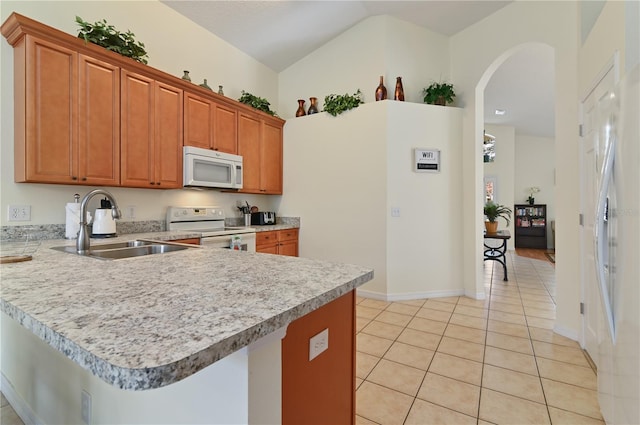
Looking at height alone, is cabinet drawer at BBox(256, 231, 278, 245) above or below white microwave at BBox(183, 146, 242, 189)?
below

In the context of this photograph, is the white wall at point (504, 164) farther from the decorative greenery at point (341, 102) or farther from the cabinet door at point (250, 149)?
the cabinet door at point (250, 149)

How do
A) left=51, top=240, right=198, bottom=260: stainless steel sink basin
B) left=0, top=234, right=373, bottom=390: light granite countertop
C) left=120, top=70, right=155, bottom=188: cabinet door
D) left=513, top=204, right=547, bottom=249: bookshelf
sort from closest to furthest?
left=0, top=234, right=373, bottom=390: light granite countertop → left=51, top=240, right=198, bottom=260: stainless steel sink basin → left=120, top=70, right=155, bottom=188: cabinet door → left=513, top=204, right=547, bottom=249: bookshelf

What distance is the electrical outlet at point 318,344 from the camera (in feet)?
3.15

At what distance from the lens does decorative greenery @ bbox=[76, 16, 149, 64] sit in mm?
2352

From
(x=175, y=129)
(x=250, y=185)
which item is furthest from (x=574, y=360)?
(x=175, y=129)

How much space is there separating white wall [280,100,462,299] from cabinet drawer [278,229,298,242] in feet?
1.76

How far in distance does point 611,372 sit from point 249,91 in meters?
4.46

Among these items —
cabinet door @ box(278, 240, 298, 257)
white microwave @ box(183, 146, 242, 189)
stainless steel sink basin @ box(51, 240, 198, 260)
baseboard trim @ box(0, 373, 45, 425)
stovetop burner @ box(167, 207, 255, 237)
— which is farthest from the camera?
cabinet door @ box(278, 240, 298, 257)

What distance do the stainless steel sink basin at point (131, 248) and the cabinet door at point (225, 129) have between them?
167 centimetres

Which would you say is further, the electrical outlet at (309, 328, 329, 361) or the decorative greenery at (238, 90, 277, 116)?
the decorative greenery at (238, 90, 277, 116)

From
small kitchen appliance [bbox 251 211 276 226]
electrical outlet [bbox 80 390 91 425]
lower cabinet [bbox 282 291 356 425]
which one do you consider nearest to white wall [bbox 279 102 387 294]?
small kitchen appliance [bbox 251 211 276 226]

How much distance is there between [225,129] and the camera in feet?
11.5

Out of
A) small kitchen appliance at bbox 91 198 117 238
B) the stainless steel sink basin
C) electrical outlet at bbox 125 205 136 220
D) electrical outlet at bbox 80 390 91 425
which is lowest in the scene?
electrical outlet at bbox 80 390 91 425

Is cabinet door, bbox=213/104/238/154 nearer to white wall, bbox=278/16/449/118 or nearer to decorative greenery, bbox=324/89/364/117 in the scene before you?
decorative greenery, bbox=324/89/364/117
